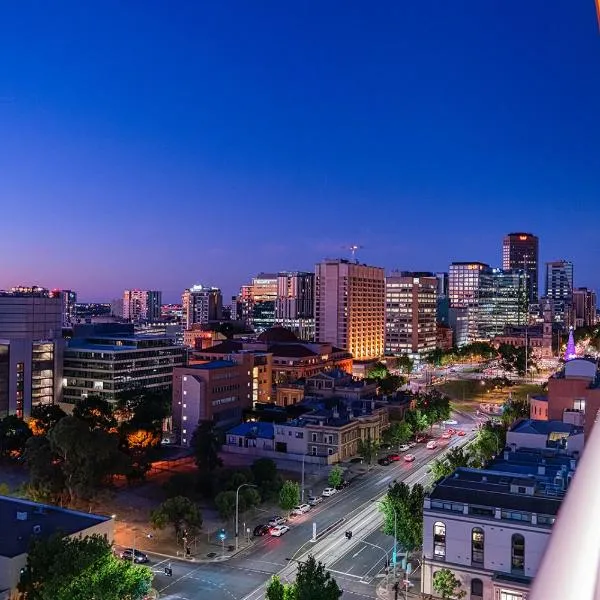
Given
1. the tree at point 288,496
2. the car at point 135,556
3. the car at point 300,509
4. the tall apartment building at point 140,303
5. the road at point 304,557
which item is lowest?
the road at point 304,557

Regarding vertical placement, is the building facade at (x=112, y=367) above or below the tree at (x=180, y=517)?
above

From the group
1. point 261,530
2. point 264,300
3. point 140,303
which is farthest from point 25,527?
point 140,303

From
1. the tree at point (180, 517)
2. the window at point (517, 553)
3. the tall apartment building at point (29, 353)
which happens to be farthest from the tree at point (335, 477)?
the tall apartment building at point (29, 353)

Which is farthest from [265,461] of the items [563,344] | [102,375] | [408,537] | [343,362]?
[563,344]

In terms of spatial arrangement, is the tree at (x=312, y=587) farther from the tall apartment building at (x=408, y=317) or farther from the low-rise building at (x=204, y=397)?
the tall apartment building at (x=408, y=317)

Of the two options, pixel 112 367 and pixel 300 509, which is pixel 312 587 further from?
pixel 112 367

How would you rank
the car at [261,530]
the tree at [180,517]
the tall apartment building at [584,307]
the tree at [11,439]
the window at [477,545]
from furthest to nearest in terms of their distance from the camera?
the tall apartment building at [584,307] < the tree at [11,439] < the car at [261,530] < the tree at [180,517] < the window at [477,545]

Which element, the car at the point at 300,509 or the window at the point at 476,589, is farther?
the car at the point at 300,509
